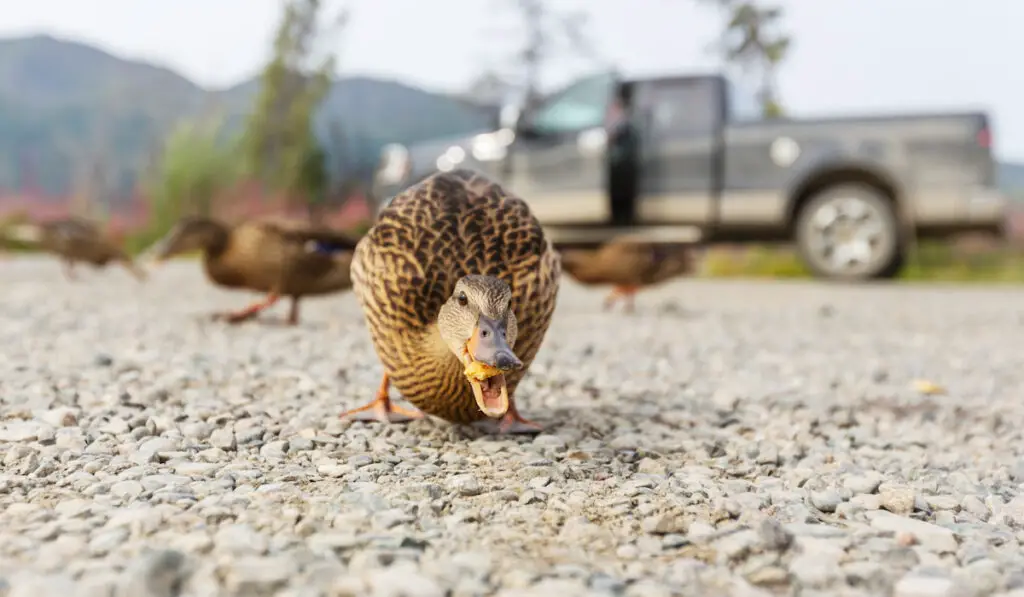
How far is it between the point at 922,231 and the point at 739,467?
7.57 metres

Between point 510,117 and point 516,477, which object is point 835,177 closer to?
point 510,117

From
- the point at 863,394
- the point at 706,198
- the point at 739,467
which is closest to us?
the point at 739,467

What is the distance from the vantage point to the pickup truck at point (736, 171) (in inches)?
368

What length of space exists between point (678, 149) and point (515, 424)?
751cm

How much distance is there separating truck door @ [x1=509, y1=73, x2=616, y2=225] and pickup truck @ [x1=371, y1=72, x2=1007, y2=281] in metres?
0.01

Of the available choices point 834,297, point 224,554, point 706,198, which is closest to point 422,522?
point 224,554

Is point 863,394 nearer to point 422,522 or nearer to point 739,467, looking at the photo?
point 739,467

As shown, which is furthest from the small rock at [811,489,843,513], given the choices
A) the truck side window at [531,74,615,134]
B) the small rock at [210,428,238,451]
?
the truck side window at [531,74,615,134]

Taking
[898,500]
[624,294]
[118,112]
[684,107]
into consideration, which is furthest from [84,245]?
[118,112]

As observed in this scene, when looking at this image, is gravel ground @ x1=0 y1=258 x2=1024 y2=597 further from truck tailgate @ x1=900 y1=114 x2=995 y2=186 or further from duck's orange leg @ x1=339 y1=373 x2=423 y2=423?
truck tailgate @ x1=900 y1=114 x2=995 y2=186

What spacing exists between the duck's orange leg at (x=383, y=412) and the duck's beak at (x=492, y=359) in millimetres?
799

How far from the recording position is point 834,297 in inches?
343

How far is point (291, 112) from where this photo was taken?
664 inches

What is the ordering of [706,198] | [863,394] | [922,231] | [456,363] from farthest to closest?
[706,198] < [922,231] < [863,394] < [456,363]
